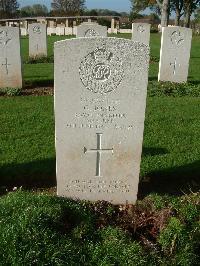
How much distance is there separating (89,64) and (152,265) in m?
2.16

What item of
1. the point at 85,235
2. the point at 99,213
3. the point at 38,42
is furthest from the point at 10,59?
the point at 85,235

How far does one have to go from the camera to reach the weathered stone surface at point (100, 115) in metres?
4.28

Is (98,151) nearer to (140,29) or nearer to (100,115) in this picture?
(100,115)

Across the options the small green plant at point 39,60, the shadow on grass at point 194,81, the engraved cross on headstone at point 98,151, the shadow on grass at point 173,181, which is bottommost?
the shadow on grass at point 173,181

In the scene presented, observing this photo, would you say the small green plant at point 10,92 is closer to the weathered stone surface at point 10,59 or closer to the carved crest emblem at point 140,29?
the weathered stone surface at point 10,59

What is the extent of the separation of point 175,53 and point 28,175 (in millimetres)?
7758

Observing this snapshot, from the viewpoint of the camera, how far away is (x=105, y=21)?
5822cm

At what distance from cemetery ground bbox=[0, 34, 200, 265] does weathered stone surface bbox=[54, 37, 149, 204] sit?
28cm

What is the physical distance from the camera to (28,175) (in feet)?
19.0

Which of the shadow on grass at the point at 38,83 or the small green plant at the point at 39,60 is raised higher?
the small green plant at the point at 39,60

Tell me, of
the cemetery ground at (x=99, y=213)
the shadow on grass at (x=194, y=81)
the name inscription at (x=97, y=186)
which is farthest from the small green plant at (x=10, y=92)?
the name inscription at (x=97, y=186)

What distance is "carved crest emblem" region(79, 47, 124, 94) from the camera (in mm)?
4289

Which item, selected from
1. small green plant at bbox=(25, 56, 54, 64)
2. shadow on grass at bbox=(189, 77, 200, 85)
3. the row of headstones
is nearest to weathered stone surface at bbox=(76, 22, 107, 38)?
the row of headstones

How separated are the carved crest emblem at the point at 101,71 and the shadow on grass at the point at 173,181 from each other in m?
1.66
